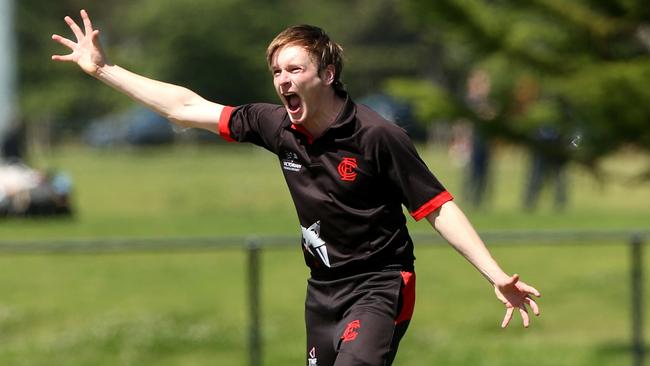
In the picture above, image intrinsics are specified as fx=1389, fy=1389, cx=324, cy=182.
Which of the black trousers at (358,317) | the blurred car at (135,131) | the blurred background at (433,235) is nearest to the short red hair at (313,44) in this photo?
the blurred background at (433,235)

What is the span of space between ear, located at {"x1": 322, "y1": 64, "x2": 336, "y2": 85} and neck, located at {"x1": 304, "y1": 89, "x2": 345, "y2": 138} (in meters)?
0.05

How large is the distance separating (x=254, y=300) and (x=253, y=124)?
4.05 metres

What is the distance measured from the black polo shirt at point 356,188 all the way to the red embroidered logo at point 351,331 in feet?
0.78

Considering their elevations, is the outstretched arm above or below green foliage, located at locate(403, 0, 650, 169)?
below

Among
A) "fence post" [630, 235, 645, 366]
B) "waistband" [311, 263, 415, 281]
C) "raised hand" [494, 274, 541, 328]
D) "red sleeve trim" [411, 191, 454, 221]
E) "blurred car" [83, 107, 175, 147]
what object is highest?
"blurred car" [83, 107, 175, 147]

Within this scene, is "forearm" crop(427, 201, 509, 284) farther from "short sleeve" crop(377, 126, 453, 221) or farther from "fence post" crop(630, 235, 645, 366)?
"fence post" crop(630, 235, 645, 366)

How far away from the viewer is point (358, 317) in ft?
19.0

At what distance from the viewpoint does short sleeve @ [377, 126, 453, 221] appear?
5676mm

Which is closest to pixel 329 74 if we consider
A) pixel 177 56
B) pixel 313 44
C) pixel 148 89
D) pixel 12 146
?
pixel 313 44

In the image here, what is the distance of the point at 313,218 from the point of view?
5.87 m

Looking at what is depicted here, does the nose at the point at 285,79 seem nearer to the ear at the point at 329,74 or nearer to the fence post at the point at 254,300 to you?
the ear at the point at 329,74

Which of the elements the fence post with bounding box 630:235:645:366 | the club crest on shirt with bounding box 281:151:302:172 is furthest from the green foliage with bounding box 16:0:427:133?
the club crest on shirt with bounding box 281:151:302:172

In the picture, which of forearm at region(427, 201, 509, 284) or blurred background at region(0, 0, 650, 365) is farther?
blurred background at region(0, 0, 650, 365)

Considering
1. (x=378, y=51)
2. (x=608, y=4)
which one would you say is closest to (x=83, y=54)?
(x=608, y=4)
